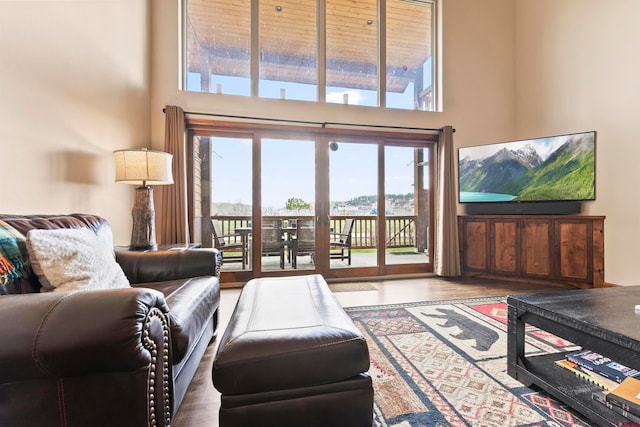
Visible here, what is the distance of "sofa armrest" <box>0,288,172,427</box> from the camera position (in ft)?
2.46

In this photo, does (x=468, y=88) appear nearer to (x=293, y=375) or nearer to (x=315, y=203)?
(x=315, y=203)

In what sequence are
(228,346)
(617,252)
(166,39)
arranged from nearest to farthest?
Result: 1. (228,346)
2. (617,252)
3. (166,39)

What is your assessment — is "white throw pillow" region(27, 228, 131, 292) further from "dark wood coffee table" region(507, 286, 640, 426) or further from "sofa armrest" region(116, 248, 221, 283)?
"dark wood coffee table" region(507, 286, 640, 426)

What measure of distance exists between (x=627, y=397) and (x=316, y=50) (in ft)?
14.1

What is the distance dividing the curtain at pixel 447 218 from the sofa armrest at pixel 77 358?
12.7 feet

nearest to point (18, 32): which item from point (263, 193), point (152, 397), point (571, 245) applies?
point (152, 397)

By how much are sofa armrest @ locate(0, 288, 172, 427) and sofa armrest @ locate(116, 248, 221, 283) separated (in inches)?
46.1

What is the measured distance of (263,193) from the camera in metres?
3.81

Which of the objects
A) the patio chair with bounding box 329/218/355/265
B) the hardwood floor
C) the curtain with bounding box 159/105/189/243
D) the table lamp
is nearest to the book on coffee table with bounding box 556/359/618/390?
the hardwood floor

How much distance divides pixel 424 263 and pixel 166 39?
454 cm

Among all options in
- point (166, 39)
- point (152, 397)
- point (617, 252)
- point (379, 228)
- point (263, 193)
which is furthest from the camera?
point (379, 228)

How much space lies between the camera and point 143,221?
2.50 metres

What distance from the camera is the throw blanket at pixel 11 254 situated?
111 cm

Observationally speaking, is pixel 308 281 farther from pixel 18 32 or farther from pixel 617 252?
pixel 617 252
